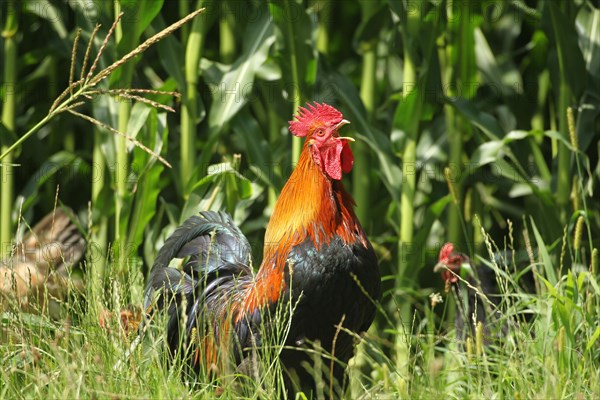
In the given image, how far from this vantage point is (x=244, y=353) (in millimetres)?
3639

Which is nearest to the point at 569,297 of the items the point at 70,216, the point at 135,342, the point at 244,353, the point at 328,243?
the point at 328,243

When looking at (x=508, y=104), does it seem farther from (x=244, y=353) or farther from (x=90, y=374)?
(x=90, y=374)

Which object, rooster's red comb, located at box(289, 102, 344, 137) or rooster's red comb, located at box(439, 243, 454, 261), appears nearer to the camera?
rooster's red comb, located at box(289, 102, 344, 137)

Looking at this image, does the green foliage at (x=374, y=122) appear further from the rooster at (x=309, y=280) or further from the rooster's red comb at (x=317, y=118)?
the rooster's red comb at (x=317, y=118)

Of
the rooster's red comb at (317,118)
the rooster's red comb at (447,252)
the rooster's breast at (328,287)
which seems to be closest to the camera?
the rooster's breast at (328,287)

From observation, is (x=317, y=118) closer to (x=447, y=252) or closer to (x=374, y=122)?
(x=447, y=252)

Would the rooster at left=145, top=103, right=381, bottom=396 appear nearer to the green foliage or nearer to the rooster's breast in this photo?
the rooster's breast

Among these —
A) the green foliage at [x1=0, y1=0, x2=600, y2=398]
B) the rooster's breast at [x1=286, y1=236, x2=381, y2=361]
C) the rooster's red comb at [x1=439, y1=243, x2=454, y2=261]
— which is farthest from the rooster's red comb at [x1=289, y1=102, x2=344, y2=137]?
the rooster's red comb at [x1=439, y1=243, x2=454, y2=261]

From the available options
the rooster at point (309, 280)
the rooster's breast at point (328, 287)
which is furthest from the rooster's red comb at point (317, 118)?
the rooster's breast at point (328, 287)

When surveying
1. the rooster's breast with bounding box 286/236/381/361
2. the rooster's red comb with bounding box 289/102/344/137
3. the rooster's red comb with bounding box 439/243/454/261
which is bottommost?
the rooster's red comb with bounding box 439/243/454/261

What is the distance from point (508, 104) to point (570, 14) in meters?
0.71

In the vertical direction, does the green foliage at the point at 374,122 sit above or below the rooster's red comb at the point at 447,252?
above

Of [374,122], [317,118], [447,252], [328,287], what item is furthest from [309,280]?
[374,122]

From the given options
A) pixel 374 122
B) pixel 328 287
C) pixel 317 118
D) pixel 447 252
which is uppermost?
pixel 317 118
